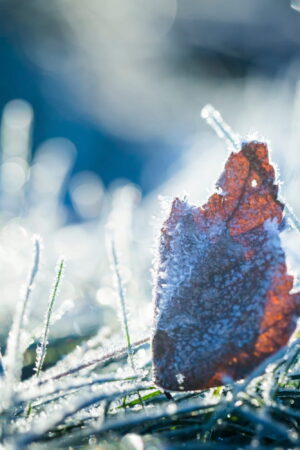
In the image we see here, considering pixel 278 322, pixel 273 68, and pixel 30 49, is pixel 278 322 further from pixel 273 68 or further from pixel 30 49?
pixel 30 49

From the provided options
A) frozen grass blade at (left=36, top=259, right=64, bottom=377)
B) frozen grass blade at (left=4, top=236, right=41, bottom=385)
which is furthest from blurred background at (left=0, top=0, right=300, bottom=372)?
frozen grass blade at (left=4, top=236, right=41, bottom=385)

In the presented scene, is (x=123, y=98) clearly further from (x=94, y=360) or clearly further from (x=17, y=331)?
(x=17, y=331)

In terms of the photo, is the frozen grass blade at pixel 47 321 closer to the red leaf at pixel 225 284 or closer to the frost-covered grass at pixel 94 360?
the frost-covered grass at pixel 94 360

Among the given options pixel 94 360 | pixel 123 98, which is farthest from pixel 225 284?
pixel 123 98

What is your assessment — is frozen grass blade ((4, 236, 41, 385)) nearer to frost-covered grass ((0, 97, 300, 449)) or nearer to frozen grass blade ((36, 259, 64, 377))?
frost-covered grass ((0, 97, 300, 449))

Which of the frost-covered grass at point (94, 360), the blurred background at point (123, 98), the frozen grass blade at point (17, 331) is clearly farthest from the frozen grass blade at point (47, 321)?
the blurred background at point (123, 98)

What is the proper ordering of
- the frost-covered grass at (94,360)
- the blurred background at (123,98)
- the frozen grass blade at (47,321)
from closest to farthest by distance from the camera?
the frost-covered grass at (94,360) → the frozen grass blade at (47,321) → the blurred background at (123,98)

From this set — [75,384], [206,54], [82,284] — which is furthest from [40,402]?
[206,54]
